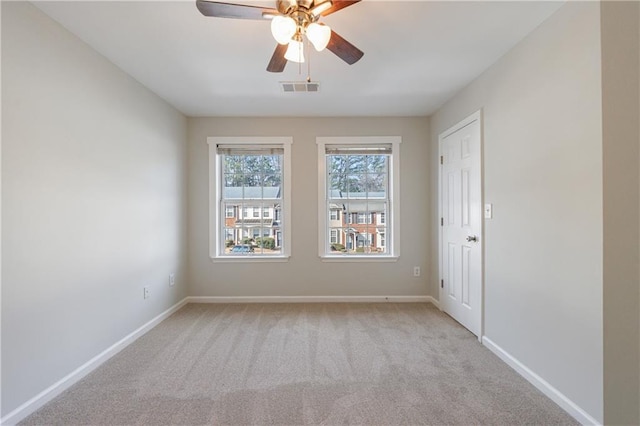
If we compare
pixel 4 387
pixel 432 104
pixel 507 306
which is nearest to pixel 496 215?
pixel 507 306

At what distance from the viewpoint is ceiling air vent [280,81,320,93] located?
2566mm

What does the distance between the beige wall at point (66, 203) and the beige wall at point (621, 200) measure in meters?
2.54

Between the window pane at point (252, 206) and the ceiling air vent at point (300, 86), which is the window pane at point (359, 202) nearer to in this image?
the window pane at point (252, 206)

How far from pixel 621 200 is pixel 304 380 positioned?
6.52 ft

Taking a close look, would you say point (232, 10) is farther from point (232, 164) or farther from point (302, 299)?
point (302, 299)

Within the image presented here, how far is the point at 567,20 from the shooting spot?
1692mm

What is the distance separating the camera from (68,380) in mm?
1938

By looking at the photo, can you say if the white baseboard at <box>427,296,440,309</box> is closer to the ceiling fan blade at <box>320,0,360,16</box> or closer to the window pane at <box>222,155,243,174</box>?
the window pane at <box>222,155,243,174</box>

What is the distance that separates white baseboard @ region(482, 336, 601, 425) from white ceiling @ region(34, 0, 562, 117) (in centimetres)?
235

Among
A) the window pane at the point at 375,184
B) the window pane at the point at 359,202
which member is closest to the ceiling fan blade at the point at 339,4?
the window pane at the point at 359,202

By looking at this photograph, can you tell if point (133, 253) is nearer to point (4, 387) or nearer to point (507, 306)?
point (4, 387)

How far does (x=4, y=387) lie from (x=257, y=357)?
1.46m

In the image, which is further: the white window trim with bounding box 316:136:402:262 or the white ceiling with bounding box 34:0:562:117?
the white window trim with bounding box 316:136:402:262

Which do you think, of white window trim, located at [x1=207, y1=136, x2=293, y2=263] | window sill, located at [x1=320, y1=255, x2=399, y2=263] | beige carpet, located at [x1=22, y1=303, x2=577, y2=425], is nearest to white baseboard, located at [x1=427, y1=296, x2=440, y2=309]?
beige carpet, located at [x1=22, y1=303, x2=577, y2=425]
